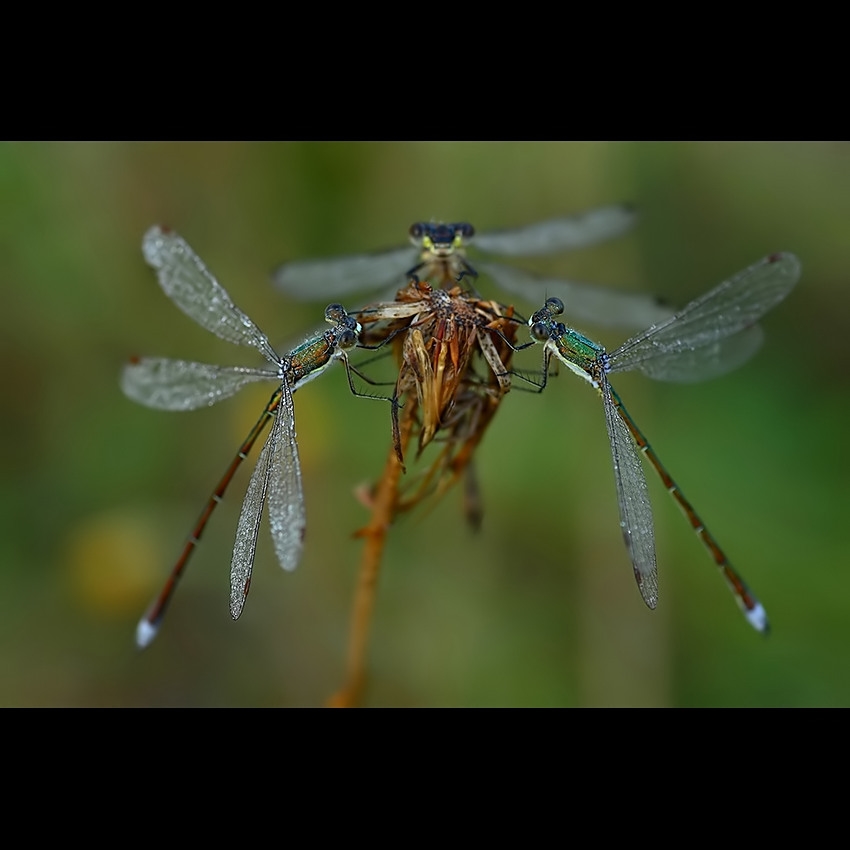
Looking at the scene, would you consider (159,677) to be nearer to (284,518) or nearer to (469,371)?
(284,518)

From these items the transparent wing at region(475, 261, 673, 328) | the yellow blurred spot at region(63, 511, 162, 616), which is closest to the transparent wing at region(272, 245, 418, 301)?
the transparent wing at region(475, 261, 673, 328)

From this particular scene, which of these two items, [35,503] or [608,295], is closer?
[608,295]

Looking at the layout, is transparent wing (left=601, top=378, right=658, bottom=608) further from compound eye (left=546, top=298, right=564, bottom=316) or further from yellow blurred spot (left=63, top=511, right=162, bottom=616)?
yellow blurred spot (left=63, top=511, right=162, bottom=616)

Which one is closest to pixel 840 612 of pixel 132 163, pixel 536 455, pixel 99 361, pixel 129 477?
pixel 536 455

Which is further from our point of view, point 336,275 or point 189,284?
point 336,275

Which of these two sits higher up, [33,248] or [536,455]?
[33,248]

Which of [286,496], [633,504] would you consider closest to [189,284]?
[286,496]

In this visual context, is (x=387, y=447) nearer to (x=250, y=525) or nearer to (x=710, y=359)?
(x=710, y=359)
